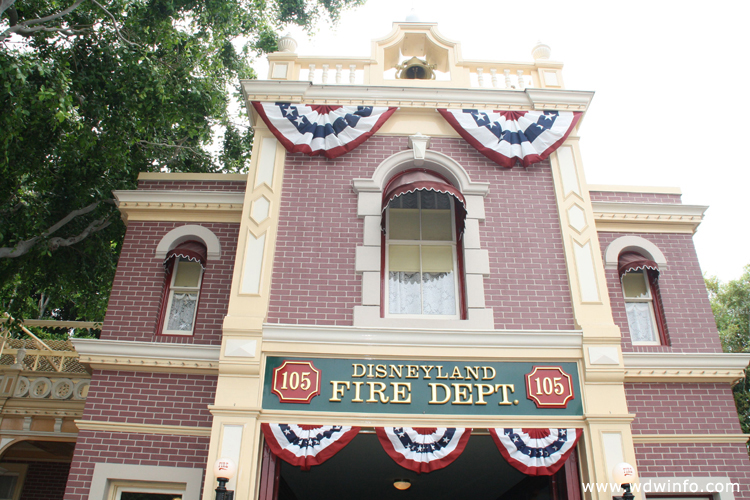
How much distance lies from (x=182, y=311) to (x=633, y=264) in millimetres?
7693

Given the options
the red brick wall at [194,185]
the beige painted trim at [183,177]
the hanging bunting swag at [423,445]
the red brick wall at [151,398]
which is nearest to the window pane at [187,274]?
the red brick wall at [194,185]

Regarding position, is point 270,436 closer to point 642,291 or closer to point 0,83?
point 642,291

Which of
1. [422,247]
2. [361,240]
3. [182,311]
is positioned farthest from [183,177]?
[422,247]

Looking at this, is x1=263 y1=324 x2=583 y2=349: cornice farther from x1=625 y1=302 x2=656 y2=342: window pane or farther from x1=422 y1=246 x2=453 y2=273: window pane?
x1=625 y1=302 x2=656 y2=342: window pane

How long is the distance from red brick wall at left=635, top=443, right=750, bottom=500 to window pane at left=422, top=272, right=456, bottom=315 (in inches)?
135

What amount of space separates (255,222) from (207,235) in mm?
1569

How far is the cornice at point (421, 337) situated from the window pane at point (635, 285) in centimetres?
273

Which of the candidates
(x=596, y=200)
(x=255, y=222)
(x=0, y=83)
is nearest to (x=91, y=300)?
(x=0, y=83)

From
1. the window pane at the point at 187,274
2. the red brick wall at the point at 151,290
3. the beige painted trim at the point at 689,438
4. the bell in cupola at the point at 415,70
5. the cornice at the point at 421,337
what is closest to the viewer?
the cornice at the point at 421,337

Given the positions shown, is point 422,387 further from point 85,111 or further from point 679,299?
point 85,111

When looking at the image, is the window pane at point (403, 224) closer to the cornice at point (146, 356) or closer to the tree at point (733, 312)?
the cornice at point (146, 356)

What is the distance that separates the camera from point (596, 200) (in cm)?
985

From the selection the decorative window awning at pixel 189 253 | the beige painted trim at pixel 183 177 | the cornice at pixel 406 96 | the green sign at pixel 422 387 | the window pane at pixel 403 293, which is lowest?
the green sign at pixel 422 387

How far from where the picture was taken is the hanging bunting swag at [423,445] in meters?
6.59
